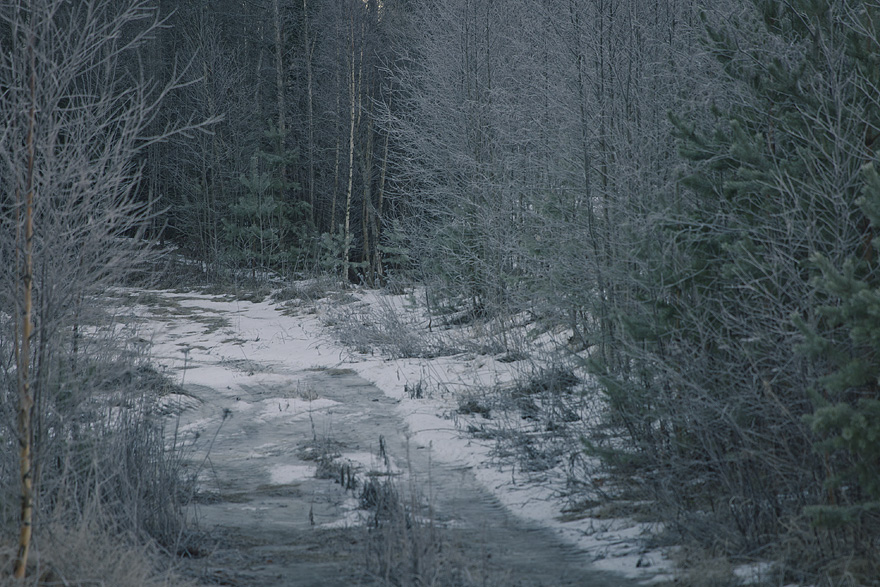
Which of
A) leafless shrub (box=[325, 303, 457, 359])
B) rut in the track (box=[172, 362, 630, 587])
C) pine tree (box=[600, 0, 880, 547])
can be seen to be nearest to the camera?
pine tree (box=[600, 0, 880, 547])

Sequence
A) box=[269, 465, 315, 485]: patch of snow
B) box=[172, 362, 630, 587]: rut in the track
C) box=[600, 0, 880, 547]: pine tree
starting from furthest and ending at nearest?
box=[269, 465, 315, 485]: patch of snow → box=[172, 362, 630, 587]: rut in the track → box=[600, 0, 880, 547]: pine tree

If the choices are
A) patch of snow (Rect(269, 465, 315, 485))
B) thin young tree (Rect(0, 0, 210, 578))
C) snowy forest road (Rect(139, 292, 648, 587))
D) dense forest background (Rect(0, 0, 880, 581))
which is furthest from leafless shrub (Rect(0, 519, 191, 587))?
patch of snow (Rect(269, 465, 315, 485))

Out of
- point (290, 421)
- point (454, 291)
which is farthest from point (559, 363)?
point (454, 291)

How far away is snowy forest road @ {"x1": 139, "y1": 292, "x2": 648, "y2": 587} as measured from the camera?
455 cm

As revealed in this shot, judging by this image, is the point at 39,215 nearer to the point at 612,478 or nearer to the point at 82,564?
the point at 82,564

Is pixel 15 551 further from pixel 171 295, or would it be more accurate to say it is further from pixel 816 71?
pixel 171 295

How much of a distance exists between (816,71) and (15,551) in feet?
18.1

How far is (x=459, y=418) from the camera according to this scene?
9.10 metres

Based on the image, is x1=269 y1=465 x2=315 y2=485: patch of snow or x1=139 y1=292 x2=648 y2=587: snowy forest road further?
x1=269 y1=465 x2=315 y2=485: patch of snow

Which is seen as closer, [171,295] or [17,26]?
[17,26]

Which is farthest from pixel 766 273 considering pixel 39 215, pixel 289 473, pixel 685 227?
pixel 289 473

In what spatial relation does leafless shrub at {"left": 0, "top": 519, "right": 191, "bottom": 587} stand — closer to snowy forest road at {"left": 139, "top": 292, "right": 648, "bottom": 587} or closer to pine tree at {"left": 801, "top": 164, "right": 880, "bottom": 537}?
snowy forest road at {"left": 139, "top": 292, "right": 648, "bottom": 587}

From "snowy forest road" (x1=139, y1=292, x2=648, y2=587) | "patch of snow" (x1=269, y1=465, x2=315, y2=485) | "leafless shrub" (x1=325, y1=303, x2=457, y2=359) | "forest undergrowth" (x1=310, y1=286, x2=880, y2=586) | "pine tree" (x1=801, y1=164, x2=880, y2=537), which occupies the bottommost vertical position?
"patch of snow" (x1=269, y1=465, x2=315, y2=485)

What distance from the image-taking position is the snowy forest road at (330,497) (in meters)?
4.55
